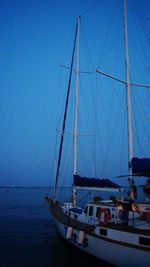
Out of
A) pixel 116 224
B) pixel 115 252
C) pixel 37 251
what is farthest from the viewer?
pixel 37 251

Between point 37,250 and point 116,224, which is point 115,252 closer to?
point 116,224

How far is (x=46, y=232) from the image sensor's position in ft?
82.3

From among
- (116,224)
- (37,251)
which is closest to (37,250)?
(37,251)

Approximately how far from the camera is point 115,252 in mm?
12695

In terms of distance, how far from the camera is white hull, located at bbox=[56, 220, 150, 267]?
11644 mm

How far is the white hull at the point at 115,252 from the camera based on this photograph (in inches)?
458

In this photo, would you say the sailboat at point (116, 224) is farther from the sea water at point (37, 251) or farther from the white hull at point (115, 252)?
the sea water at point (37, 251)

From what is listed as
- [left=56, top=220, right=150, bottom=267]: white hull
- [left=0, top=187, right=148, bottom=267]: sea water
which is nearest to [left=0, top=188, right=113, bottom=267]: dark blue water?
[left=0, top=187, right=148, bottom=267]: sea water

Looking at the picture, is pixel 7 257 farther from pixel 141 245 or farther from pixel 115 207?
pixel 141 245

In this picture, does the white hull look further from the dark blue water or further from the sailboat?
the dark blue water

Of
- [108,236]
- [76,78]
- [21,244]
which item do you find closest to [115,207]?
[108,236]

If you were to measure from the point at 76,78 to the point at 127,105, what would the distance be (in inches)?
395

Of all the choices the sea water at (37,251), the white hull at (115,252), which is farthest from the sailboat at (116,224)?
the sea water at (37,251)

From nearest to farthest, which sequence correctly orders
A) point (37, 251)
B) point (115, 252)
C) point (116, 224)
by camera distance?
point (115, 252) < point (116, 224) < point (37, 251)
